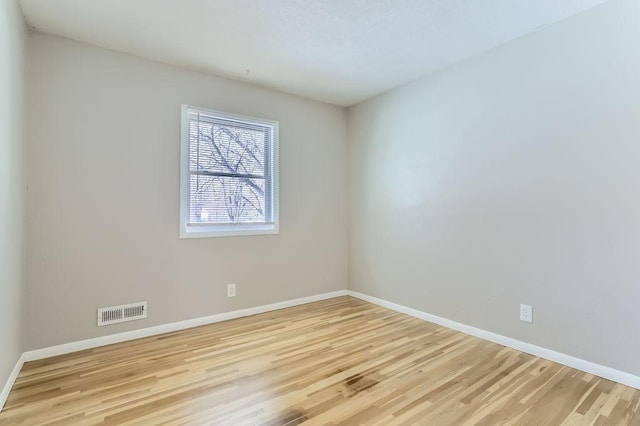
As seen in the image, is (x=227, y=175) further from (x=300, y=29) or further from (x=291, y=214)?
(x=300, y=29)

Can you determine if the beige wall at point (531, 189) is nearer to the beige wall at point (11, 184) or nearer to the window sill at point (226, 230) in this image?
the window sill at point (226, 230)

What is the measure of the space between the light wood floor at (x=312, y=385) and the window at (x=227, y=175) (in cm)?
111

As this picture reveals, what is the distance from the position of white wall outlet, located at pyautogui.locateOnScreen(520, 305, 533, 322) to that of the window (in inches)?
96.4

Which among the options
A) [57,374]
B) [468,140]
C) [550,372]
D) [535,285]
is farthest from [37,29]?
[550,372]

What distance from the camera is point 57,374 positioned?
7.24 ft

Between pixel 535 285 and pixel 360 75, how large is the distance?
246 centimetres

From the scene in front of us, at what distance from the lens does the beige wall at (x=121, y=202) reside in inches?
98.1

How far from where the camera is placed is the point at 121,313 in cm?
276

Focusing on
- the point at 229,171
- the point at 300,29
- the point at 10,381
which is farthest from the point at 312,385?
the point at 300,29

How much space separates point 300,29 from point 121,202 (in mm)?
2047

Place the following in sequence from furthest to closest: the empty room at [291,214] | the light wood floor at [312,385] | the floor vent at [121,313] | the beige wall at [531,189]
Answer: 1. the floor vent at [121,313]
2. the beige wall at [531,189]
3. the empty room at [291,214]
4. the light wood floor at [312,385]

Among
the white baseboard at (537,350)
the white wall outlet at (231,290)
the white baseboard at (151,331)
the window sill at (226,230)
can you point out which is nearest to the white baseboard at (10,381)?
the white baseboard at (151,331)

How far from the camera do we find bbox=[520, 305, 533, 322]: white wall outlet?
8.30 feet

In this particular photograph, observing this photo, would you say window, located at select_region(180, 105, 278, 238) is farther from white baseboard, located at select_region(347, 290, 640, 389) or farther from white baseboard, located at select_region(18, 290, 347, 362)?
white baseboard, located at select_region(347, 290, 640, 389)
